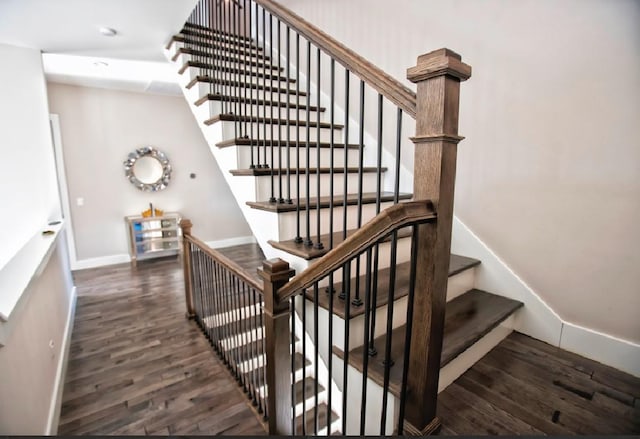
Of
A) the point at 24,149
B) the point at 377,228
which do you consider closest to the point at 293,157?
the point at 377,228

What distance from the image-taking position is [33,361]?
1.59m

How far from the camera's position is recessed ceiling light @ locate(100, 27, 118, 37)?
2678 millimetres

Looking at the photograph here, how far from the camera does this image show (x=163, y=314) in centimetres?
321

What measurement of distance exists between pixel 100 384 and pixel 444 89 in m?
2.86

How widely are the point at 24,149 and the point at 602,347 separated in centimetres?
442

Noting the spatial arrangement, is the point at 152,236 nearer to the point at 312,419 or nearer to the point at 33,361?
the point at 33,361

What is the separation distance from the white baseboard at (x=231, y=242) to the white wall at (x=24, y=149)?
2.81 meters

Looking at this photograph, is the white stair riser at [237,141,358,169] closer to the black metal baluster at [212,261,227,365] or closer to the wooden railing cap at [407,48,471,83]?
the black metal baluster at [212,261,227,365]

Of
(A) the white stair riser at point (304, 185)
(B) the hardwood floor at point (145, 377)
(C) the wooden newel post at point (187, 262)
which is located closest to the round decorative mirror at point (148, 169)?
(B) the hardwood floor at point (145, 377)

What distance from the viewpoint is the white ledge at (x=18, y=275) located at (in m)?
1.17

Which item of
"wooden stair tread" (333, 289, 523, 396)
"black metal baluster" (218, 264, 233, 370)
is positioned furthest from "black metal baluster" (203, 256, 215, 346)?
"wooden stair tread" (333, 289, 523, 396)

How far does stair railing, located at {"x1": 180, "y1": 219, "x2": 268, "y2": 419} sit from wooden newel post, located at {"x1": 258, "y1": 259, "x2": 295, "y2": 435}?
296 millimetres

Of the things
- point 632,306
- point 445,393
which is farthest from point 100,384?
point 632,306

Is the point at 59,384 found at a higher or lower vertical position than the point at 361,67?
lower
